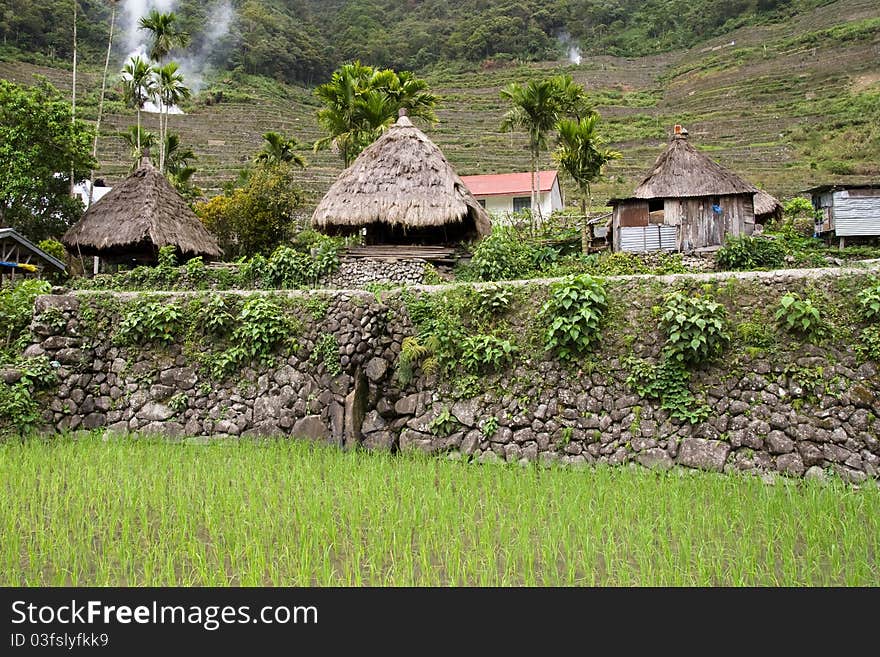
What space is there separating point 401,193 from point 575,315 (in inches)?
279

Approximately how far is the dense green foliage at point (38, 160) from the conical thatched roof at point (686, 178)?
627 inches

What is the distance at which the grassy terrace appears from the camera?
4051mm

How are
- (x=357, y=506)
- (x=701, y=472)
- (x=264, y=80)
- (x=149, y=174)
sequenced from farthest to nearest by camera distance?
(x=264, y=80) < (x=149, y=174) < (x=701, y=472) < (x=357, y=506)

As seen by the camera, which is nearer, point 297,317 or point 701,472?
point 701,472

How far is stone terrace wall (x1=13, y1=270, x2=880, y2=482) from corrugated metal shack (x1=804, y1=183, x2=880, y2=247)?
12097 mm

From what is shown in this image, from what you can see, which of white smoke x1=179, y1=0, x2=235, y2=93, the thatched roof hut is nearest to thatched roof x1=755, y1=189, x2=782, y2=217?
the thatched roof hut

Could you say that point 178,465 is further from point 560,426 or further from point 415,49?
point 415,49

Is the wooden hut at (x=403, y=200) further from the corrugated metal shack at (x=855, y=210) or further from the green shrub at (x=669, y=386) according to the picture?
the corrugated metal shack at (x=855, y=210)

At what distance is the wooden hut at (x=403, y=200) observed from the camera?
13.3 metres

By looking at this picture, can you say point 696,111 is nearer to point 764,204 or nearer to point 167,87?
point 764,204

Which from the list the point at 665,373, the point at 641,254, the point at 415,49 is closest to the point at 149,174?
the point at 641,254

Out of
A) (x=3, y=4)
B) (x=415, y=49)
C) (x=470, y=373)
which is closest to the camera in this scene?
(x=470, y=373)

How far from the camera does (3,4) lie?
48.4 metres

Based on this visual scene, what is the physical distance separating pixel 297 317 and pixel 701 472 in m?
5.43
